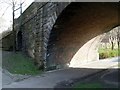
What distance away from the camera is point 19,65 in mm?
16219

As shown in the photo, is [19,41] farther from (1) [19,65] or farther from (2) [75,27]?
(2) [75,27]

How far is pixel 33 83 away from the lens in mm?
11398

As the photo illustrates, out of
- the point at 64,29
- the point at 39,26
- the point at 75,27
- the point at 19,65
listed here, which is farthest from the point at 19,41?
the point at 64,29

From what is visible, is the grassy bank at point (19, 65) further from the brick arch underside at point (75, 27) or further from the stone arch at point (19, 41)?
the stone arch at point (19, 41)

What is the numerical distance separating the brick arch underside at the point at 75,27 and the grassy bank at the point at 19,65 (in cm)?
109

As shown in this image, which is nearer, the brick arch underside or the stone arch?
the brick arch underside

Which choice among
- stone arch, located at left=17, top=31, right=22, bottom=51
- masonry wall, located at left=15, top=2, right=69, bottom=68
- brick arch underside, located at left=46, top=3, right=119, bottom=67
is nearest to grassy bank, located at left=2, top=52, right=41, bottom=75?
masonry wall, located at left=15, top=2, right=69, bottom=68

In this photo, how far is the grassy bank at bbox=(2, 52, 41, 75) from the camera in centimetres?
1457

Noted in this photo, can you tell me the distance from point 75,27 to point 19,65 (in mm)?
3606

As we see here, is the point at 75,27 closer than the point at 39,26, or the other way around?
the point at 75,27

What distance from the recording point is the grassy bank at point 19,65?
1457 centimetres

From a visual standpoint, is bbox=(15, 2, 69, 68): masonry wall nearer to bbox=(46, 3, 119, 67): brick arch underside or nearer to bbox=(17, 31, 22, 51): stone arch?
bbox=(46, 3, 119, 67): brick arch underside

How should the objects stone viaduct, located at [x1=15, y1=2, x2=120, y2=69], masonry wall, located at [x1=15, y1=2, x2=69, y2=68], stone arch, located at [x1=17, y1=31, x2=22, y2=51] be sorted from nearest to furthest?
stone viaduct, located at [x1=15, y1=2, x2=120, y2=69]
masonry wall, located at [x1=15, y1=2, x2=69, y2=68]
stone arch, located at [x1=17, y1=31, x2=22, y2=51]

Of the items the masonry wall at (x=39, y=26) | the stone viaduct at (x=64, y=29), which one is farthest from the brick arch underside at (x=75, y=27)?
the masonry wall at (x=39, y=26)
